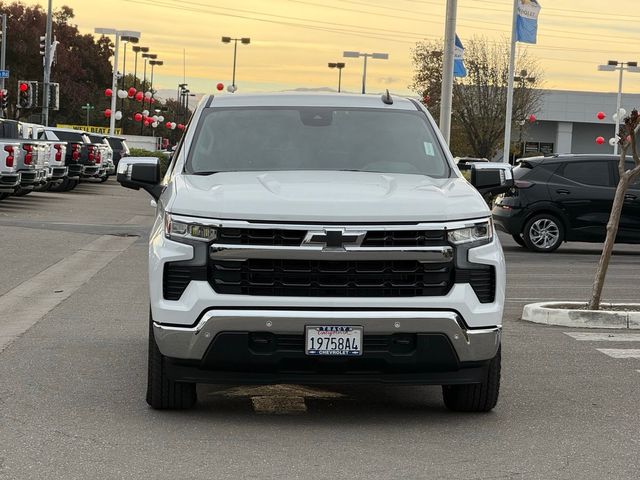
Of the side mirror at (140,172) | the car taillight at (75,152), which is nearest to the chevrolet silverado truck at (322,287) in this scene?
the side mirror at (140,172)

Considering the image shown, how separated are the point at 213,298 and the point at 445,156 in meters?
2.38

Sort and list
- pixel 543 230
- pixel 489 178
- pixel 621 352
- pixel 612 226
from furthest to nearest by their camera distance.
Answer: pixel 543 230, pixel 612 226, pixel 621 352, pixel 489 178

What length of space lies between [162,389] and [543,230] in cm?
1576

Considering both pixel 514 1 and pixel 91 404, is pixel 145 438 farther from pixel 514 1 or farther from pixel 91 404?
pixel 514 1

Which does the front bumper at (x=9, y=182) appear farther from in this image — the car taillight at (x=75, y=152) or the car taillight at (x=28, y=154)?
the car taillight at (x=75, y=152)

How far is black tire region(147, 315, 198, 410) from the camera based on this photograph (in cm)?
755

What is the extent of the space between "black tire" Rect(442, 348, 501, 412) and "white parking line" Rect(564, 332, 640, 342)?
3.89 metres

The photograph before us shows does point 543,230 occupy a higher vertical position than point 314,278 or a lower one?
lower

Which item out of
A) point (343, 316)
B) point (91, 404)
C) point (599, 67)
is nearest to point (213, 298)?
point (343, 316)

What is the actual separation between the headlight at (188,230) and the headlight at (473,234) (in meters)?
1.33

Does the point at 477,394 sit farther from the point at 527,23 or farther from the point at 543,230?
the point at 527,23

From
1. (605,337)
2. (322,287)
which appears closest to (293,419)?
(322,287)

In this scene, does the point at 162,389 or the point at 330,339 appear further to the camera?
the point at 162,389

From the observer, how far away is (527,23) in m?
35.8
